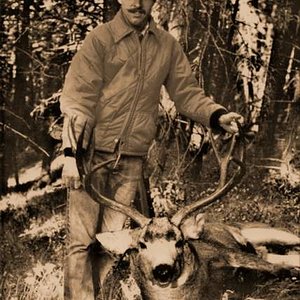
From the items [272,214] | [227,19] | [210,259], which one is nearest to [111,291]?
[210,259]

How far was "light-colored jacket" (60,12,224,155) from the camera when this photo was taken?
91.3 inches

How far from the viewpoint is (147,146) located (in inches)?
94.2

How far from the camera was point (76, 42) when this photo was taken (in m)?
2.41

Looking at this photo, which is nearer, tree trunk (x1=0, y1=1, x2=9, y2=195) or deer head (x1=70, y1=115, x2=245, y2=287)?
deer head (x1=70, y1=115, x2=245, y2=287)

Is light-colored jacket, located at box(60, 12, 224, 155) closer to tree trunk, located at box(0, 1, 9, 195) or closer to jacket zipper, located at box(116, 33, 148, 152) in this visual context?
jacket zipper, located at box(116, 33, 148, 152)

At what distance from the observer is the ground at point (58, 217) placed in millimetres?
2406

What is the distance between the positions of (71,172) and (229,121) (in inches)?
21.7

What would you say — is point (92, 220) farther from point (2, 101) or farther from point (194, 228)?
point (2, 101)

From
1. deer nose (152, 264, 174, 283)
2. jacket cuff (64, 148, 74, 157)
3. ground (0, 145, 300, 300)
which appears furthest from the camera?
ground (0, 145, 300, 300)

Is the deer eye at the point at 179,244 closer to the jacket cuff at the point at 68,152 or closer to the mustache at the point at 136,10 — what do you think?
the jacket cuff at the point at 68,152

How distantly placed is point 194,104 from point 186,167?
22cm

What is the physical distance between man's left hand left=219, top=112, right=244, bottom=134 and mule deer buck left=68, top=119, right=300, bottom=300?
35 mm

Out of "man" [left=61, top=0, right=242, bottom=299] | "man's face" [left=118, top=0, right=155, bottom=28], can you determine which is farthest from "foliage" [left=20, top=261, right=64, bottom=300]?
"man's face" [left=118, top=0, right=155, bottom=28]

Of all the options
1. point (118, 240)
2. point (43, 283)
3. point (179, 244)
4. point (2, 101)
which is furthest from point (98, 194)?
point (2, 101)
